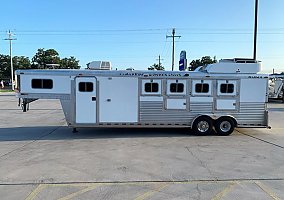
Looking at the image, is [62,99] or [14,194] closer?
A: [14,194]

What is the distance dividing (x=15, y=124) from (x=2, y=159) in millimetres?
7035

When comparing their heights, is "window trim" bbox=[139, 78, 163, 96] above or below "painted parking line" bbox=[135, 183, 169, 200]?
above

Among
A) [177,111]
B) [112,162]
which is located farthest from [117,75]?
[112,162]

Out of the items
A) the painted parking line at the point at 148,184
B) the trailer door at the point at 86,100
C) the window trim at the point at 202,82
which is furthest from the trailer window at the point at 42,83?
the painted parking line at the point at 148,184

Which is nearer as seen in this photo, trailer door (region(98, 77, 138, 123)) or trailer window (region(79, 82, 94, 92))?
trailer window (region(79, 82, 94, 92))

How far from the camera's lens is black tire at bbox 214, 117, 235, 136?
1096cm

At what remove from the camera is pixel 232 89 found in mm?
10891

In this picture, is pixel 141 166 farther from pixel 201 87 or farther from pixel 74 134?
pixel 74 134

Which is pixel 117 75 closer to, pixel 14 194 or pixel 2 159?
pixel 2 159

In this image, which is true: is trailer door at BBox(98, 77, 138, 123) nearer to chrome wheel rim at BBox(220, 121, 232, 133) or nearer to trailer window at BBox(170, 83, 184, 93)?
trailer window at BBox(170, 83, 184, 93)

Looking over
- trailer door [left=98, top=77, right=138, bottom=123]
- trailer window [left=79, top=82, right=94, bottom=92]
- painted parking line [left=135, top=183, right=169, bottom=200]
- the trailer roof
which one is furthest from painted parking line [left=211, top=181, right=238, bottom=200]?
trailer window [left=79, top=82, right=94, bottom=92]

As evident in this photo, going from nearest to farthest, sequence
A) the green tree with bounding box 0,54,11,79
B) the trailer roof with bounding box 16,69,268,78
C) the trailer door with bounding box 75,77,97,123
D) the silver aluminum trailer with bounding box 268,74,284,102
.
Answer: the trailer roof with bounding box 16,69,268,78, the trailer door with bounding box 75,77,97,123, the silver aluminum trailer with bounding box 268,74,284,102, the green tree with bounding box 0,54,11,79

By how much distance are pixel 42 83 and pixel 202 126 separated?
6.46 m

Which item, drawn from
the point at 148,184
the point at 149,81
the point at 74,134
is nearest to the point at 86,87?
the point at 74,134
